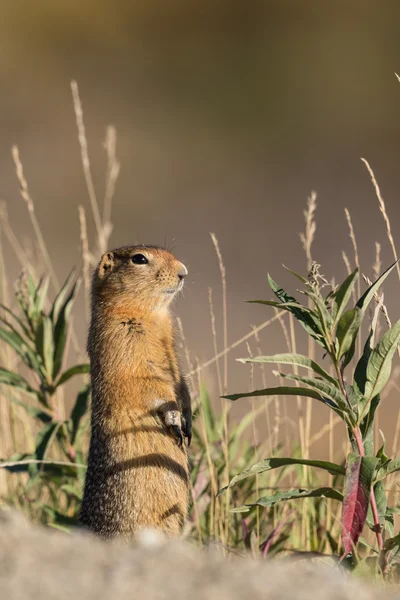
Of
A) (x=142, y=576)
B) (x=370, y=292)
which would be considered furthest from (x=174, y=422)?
(x=142, y=576)

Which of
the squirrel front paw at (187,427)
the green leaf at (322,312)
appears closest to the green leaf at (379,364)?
the green leaf at (322,312)

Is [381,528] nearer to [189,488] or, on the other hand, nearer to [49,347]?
[189,488]

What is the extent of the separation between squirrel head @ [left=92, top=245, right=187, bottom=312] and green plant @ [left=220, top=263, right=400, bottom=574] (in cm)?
149

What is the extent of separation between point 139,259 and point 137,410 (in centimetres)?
101

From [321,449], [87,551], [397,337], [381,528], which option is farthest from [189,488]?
[321,449]

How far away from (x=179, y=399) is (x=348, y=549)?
169 cm

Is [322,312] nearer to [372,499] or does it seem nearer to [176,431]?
[372,499]

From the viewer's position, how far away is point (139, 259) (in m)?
5.28

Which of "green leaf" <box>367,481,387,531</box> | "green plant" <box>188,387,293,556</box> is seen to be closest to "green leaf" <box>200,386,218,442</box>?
"green plant" <box>188,387,293,556</box>

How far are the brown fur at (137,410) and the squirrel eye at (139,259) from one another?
5 centimetres

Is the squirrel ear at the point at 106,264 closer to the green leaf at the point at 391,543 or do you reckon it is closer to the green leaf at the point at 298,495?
the green leaf at the point at 298,495

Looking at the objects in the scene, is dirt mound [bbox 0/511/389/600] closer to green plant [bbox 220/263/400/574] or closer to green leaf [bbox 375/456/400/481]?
green plant [bbox 220/263/400/574]

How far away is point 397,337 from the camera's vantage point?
3426 millimetres

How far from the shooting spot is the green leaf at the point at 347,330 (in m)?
3.50
